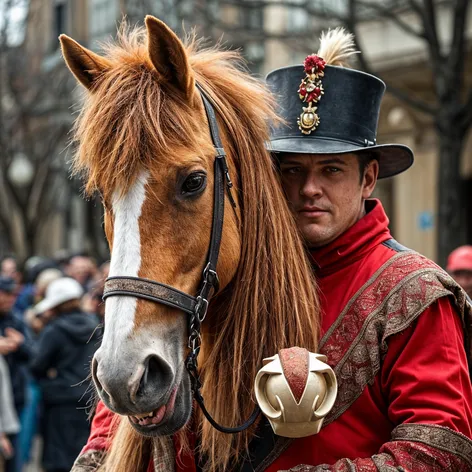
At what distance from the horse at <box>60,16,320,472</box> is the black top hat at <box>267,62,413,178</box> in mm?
133

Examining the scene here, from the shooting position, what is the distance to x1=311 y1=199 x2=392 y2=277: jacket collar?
10.9ft

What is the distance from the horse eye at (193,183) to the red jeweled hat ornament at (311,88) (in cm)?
61

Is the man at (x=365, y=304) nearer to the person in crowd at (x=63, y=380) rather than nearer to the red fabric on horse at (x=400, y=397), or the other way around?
the red fabric on horse at (x=400, y=397)

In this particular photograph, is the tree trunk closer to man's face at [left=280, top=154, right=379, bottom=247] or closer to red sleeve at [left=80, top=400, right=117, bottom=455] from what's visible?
man's face at [left=280, top=154, right=379, bottom=247]

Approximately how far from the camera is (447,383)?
2891mm

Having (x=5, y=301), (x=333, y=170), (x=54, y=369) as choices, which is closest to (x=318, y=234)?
Result: (x=333, y=170)

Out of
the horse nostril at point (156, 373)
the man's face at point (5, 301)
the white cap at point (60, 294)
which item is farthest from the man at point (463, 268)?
the horse nostril at point (156, 373)

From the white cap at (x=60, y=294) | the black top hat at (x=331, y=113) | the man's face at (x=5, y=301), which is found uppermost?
the black top hat at (x=331, y=113)

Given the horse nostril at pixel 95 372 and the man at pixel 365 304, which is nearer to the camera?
the horse nostril at pixel 95 372

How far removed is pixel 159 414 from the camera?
279 centimetres

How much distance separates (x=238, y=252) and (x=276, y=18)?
16080 mm

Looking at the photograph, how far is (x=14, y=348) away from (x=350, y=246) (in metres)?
6.30

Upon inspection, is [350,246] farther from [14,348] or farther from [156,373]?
[14,348]

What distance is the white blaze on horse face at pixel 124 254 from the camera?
271 cm
